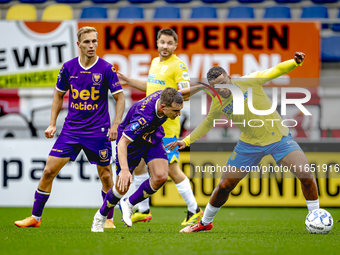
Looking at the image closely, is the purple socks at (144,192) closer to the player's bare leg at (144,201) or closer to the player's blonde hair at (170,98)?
the player's blonde hair at (170,98)

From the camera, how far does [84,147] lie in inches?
185

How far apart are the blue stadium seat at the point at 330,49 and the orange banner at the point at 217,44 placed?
1.12 meters

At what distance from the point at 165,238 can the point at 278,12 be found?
7.20 meters

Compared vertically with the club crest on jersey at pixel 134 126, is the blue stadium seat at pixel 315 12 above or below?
above

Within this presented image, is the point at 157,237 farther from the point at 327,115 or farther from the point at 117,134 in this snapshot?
the point at 327,115

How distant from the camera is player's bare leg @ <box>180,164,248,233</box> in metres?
4.48

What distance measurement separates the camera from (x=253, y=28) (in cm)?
852

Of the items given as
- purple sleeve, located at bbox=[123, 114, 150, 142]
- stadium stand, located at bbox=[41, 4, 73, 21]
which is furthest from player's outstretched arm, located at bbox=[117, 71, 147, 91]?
stadium stand, located at bbox=[41, 4, 73, 21]

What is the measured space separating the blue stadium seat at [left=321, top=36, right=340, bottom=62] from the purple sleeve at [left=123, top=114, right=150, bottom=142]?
6.31 meters

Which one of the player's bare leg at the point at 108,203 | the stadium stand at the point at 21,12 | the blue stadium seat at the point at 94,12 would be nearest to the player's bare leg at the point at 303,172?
the player's bare leg at the point at 108,203

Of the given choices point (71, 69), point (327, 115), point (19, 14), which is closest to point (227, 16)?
point (327, 115)

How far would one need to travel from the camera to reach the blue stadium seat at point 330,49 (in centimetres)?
942

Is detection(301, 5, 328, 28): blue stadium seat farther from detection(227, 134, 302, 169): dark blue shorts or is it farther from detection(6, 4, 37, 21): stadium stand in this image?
detection(227, 134, 302, 169): dark blue shorts

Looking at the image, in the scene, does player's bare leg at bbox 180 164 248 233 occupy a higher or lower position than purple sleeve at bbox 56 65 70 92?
lower
